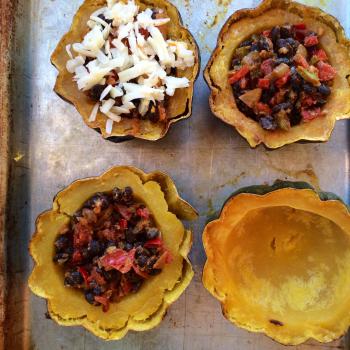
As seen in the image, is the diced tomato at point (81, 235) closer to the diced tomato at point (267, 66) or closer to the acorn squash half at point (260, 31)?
the acorn squash half at point (260, 31)

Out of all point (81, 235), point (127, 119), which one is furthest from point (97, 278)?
point (127, 119)

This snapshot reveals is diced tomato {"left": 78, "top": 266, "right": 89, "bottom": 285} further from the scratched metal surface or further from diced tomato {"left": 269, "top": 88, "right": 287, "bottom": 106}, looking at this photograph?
diced tomato {"left": 269, "top": 88, "right": 287, "bottom": 106}

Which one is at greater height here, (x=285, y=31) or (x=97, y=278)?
(x=285, y=31)

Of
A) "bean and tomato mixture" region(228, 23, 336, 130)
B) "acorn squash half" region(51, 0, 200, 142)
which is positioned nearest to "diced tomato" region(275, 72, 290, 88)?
"bean and tomato mixture" region(228, 23, 336, 130)

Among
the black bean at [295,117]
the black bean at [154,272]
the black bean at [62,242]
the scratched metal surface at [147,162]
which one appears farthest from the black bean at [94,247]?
the black bean at [295,117]

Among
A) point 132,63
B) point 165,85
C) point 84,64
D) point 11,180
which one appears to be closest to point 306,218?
point 165,85

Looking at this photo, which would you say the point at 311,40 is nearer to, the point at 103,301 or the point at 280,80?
the point at 280,80

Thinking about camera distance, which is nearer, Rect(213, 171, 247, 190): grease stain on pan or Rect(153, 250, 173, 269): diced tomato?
Rect(153, 250, 173, 269): diced tomato
